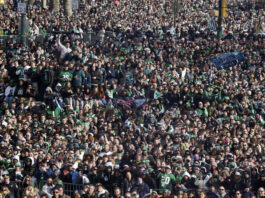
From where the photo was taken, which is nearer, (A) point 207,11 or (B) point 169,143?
(B) point 169,143

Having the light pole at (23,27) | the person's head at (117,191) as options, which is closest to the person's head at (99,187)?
the person's head at (117,191)

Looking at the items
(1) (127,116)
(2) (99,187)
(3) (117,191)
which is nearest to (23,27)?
(1) (127,116)

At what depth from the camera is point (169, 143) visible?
1973 cm

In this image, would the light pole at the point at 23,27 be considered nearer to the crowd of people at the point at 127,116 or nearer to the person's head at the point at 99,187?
the crowd of people at the point at 127,116

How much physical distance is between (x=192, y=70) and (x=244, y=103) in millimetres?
3629

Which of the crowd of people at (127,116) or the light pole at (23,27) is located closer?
the crowd of people at (127,116)

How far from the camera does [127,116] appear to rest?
21.9 m

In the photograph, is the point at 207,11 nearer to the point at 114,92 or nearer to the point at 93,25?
the point at 93,25

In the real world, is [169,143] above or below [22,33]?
below

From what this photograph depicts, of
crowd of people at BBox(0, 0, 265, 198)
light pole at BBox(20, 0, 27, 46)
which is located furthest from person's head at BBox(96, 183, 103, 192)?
light pole at BBox(20, 0, 27, 46)

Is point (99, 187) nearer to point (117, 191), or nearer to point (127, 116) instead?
point (117, 191)

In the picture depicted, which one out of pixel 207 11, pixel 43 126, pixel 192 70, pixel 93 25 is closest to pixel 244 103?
pixel 192 70

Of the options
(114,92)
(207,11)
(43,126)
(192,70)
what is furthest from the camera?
(207,11)

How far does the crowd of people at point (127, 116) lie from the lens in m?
16.7
